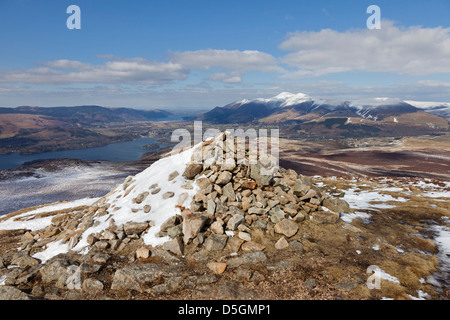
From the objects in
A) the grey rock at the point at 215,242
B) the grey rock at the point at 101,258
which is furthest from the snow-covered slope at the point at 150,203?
the grey rock at the point at 215,242

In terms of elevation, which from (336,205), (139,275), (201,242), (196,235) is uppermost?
(336,205)

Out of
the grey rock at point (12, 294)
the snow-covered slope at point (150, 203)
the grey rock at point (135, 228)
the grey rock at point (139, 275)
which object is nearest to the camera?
the grey rock at point (12, 294)

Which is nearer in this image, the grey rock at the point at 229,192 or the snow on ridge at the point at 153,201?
the snow on ridge at the point at 153,201

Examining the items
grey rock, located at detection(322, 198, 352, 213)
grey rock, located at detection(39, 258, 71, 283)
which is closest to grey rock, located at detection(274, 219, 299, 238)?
grey rock, located at detection(322, 198, 352, 213)

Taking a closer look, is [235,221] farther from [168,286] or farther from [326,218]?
[326,218]

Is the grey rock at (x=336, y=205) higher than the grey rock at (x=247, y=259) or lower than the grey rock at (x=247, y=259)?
higher

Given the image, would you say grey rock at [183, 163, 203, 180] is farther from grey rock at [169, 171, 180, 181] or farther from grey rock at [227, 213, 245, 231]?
grey rock at [227, 213, 245, 231]

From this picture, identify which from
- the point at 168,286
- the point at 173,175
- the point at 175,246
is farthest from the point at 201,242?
the point at 173,175

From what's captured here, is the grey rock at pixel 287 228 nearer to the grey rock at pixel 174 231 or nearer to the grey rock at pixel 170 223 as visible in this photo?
the grey rock at pixel 174 231
